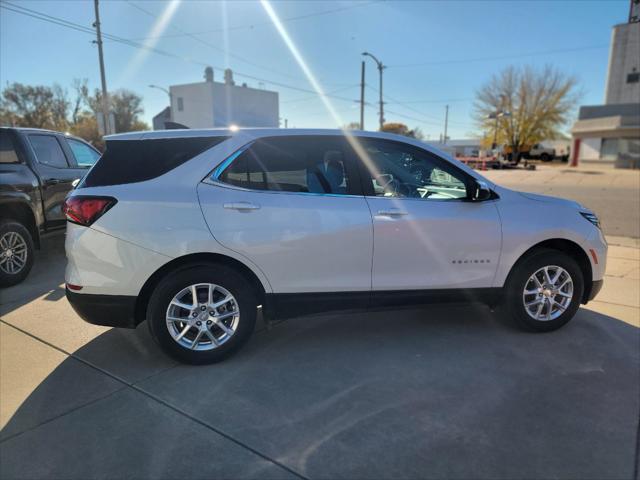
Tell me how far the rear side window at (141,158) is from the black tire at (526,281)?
271 cm

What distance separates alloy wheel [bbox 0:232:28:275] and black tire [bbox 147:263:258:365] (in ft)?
10.6

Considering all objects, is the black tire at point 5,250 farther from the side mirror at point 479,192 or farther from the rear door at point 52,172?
the side mirror at point 479,192

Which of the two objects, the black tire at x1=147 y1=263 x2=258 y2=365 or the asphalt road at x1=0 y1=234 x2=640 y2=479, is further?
the black tire at x1=147 y1=263 x2=258 y2=365

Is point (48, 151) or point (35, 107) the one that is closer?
point (48, 151)

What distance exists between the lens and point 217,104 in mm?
42906

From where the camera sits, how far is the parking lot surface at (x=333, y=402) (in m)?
2.40

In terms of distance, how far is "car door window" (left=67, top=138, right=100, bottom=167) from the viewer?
6988mm

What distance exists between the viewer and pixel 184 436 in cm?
261

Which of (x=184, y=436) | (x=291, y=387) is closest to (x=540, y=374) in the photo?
(x=291, y=387)

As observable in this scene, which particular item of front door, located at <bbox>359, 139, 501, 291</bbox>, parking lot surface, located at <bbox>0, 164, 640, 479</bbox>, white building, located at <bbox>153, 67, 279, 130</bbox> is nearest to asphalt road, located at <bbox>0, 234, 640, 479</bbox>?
parking lot surface, located at <bbox>0, 164, 640, 479</bbox>

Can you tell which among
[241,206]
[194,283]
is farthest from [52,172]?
[241,206]

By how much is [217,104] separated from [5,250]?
132ft

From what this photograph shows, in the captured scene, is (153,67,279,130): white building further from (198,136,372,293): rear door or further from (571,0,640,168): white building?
(198,136,372,293): rear door

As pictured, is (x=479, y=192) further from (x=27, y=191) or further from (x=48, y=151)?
(x=48, y=151)
